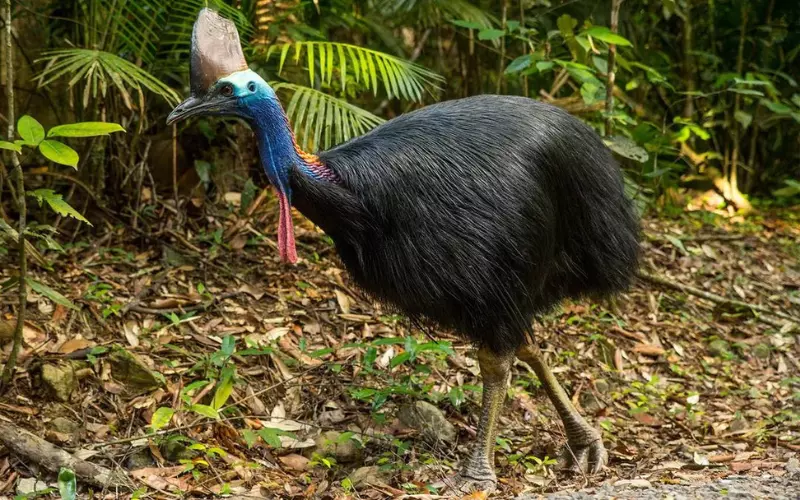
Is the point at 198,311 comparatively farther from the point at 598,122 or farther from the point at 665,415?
the point at 598,122

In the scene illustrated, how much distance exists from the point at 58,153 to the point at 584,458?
2.21m

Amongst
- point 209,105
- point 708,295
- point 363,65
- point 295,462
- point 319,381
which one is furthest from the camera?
point 708,295

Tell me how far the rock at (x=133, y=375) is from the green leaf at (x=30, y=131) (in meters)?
1.18

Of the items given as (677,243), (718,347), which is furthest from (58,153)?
(677,243)

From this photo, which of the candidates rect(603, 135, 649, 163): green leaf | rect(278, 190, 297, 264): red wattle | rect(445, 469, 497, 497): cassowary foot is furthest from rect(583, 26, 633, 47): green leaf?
rect(445, 469, 497, 497): cassowary foot

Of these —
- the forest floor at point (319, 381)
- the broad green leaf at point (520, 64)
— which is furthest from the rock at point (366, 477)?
the broad green leaf at point (520, 64)

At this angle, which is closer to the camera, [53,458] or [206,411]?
[53,458]

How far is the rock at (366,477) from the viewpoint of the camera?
335 cm

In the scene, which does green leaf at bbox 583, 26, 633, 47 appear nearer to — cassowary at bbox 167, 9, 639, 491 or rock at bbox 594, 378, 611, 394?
cassowary at bbox 167, 9, 639, 491

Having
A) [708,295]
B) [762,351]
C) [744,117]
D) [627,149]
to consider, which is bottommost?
[762,351]

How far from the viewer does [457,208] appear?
312 centimetres

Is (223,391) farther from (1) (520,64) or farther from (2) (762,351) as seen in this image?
(2) (762,351)

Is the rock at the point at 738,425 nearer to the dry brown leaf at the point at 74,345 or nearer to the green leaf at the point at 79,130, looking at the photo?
the dry brown leaf at the point at 74,345

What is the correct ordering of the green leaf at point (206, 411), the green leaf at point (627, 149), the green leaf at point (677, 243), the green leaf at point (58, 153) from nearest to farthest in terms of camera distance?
the green leaf at point (58, 153) → the green leaf at point (206, 411) → the green leaf at point (627, 149) → the green leaf at point (677, 243)
